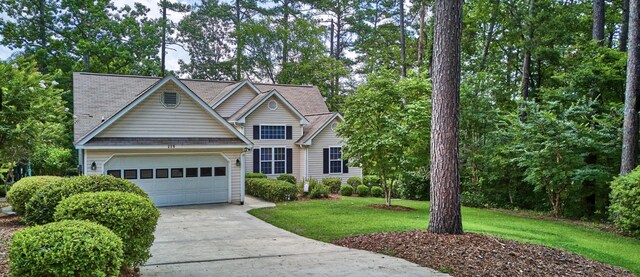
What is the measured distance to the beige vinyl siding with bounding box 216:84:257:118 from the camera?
23094 millimetres

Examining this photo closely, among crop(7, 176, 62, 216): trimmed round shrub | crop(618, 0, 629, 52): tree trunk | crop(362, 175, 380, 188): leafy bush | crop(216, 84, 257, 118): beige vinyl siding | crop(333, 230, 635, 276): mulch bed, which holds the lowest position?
crop(362, 175, 380, 188): leafy bush

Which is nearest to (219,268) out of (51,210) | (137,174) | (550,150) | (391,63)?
(51,210)

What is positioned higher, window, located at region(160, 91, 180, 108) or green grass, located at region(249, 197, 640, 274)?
window, located at region(160, 91, 180, 108)

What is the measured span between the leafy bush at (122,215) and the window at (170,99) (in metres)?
10.0

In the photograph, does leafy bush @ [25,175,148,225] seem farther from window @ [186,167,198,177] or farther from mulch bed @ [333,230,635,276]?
window @ [186,167,198,177]

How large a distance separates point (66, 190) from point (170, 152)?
8325mm

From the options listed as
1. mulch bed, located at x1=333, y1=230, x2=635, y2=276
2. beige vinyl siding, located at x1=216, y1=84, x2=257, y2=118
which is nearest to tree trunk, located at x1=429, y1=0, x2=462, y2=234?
mulch bed, located at x1=333, y1=230, x2=635, y2=276

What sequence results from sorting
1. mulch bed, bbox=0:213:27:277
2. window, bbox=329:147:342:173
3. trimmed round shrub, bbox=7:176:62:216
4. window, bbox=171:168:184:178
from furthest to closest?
window, bbox=329:147:342:173, window, bbox=171:168:184:178, trimmed round shrub, bbox=7:176:62:216, mulch bed, bbox=0:213:27:277

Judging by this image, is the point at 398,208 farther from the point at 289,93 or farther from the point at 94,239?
the point at 289,93

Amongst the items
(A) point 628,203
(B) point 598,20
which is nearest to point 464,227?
(A) point 628,203

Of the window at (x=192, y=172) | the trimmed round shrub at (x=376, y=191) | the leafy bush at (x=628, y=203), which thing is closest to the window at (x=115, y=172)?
the window at (x=192, y=172)

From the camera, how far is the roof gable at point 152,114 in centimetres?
1441

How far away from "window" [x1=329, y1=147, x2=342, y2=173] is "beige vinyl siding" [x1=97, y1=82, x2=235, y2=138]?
8157 mm

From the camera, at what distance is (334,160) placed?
76.7ft
